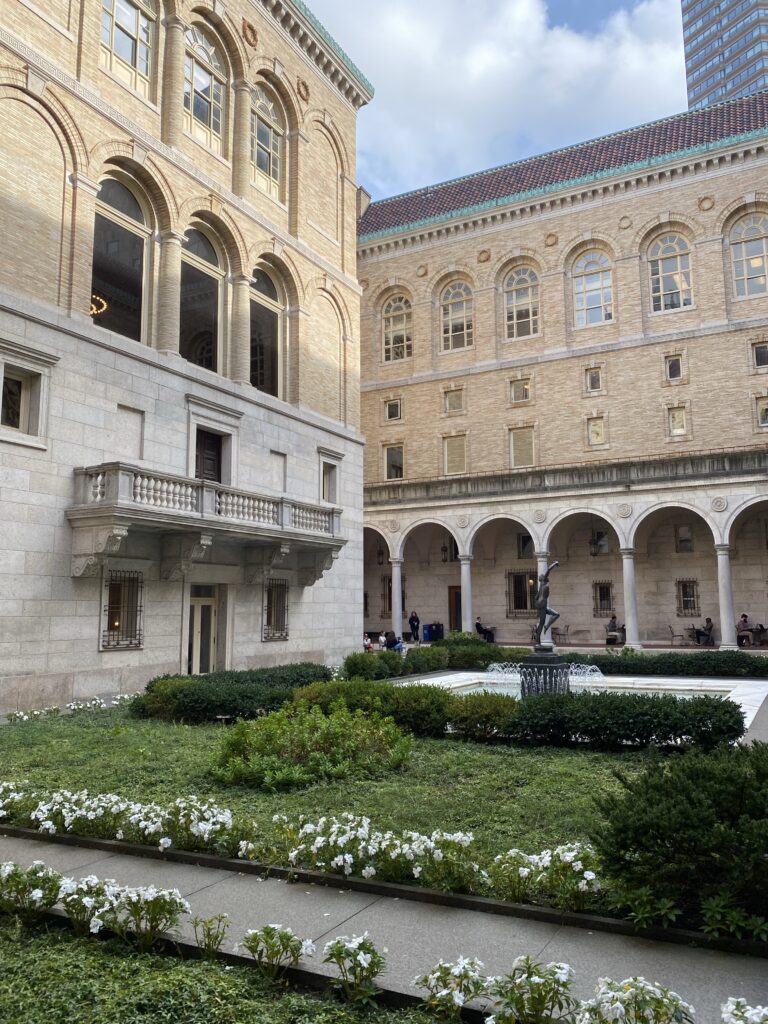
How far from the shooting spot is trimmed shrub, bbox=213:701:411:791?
939 cm

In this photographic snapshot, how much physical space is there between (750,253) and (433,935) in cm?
4088

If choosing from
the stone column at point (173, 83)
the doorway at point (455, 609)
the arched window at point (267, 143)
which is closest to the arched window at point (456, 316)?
the doorway at point (455, 609)

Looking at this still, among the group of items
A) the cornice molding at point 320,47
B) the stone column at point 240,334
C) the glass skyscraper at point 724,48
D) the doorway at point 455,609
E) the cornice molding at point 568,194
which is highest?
the glass skyscraper at point 724,48

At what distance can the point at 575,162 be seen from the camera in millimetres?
44938

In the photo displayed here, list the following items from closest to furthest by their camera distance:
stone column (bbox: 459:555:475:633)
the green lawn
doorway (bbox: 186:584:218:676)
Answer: the green lawn < doorway (bbox: 186:584:218:676) < stone column (bbox: 459:555:475:633)

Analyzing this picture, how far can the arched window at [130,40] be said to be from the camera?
2062cm

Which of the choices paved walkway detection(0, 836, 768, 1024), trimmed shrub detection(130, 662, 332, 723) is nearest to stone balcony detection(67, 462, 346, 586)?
A: trimmed shrub detection(130, 662, 332, 723)

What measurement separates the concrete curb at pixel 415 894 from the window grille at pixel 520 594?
36.5 metres

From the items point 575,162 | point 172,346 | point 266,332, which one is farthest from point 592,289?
point 172,346

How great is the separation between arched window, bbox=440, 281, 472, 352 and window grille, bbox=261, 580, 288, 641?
2475 centimetres

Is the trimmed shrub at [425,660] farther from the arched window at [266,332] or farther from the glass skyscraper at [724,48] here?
the glass skyscraper at [724,48]

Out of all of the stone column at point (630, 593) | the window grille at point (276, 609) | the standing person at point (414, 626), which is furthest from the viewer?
the standing person at point (414, 626)

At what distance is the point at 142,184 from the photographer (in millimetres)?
21469

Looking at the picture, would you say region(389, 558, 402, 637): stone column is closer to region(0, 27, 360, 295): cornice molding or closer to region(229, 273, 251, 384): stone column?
region(0, 27, 360, 295): cornice molding
